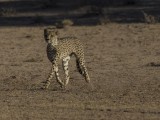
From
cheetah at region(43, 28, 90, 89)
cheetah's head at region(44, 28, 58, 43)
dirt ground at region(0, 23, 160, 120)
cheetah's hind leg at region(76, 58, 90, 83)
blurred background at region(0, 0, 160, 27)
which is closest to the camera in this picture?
dirt ground at region(0, 23, 160, 120)

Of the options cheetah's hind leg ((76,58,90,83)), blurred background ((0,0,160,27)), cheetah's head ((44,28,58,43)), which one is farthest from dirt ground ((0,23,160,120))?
blurred background ((0,0,160,27))

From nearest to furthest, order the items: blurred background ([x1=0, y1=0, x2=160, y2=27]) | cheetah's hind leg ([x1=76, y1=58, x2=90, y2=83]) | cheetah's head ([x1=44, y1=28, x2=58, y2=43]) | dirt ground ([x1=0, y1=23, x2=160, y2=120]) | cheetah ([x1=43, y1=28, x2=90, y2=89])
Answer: dirt ground ([x1=0, y1=23, x2=160, y2=120]), cheetah's head ([x1=44, y1=28, x2=58, y2=43]), cheetah ([x1=43, y1=28, x2=90, y2=89]), cheetah's hind leg ([x1=76, y1=58, x2=90, y2=83]), blurred background ([x1=0, y1=0, x2=160, y2=27])

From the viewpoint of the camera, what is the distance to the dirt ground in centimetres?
1466

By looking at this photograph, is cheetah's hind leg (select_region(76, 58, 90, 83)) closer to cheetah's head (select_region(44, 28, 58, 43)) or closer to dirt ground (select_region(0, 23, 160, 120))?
dirt ground (select_region(0, 23, 160, 120))

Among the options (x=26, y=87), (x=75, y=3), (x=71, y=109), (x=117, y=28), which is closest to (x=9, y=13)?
(x=75, y=3)

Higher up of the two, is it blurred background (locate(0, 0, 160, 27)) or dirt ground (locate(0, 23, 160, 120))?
blurred background (locate(0, 0, 160, 27))

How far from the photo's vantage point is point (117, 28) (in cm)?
3538

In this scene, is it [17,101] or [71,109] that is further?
[17,101]

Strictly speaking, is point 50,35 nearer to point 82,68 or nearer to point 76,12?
point 82,68

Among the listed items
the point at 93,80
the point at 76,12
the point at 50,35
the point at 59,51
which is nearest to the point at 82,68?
the point at 93,80

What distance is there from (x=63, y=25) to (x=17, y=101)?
21.6 meters

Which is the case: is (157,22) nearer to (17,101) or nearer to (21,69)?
(21,69)

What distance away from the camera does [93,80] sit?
1973cm

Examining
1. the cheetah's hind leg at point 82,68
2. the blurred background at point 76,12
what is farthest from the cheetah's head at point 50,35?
the blurred background at point 76,12
